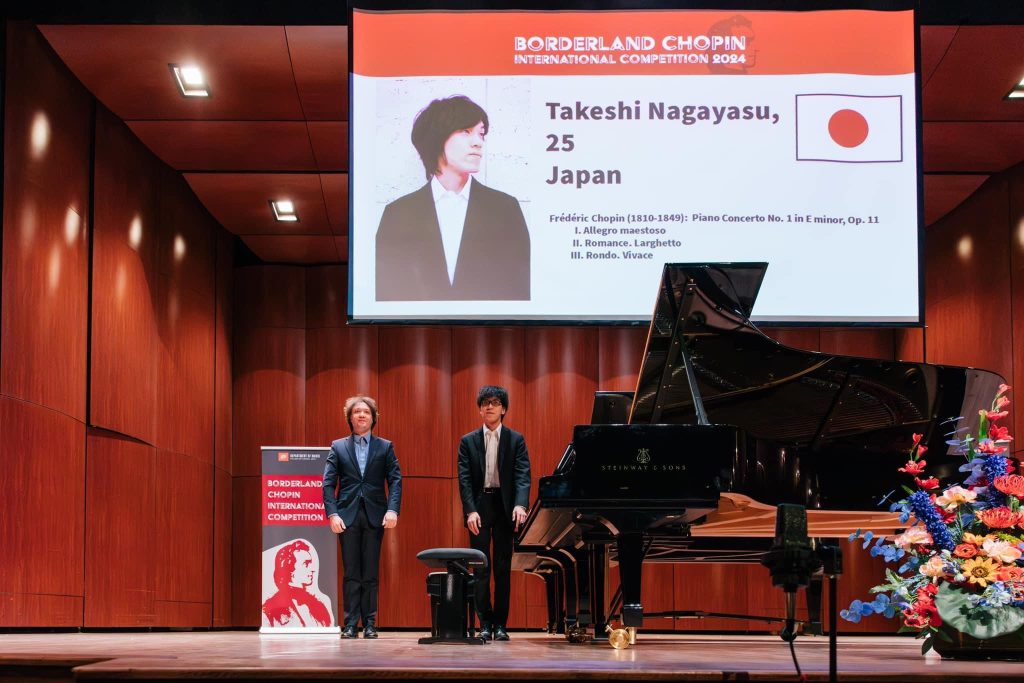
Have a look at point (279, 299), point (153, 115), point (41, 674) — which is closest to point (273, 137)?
point (153, 115)

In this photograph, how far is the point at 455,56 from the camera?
19.1 ft

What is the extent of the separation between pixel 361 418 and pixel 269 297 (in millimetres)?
4442

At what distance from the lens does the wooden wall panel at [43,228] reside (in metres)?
6.07

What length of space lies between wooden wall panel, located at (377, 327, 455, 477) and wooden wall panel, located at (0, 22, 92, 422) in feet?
9.63

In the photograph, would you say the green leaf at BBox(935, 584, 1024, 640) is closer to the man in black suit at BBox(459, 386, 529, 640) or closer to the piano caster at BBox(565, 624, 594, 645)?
the piano caster at BBox(565, 624, 594, 645)

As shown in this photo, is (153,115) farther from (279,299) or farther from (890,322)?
(890,322)

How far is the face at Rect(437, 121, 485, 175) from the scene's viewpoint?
5.71 m

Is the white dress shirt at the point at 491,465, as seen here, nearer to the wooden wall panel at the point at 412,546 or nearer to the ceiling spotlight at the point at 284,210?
the wooden wall panel at the point at 412,546

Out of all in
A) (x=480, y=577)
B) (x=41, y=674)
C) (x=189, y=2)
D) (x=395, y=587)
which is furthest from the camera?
(x=395, y=587)

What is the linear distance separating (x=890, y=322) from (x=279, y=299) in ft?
18.7

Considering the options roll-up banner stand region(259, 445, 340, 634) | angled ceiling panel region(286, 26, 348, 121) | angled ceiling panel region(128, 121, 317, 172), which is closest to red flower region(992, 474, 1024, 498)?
angled ceiling panel region(286, 26, 348, 121)

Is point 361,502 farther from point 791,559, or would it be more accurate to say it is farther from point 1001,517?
point 791,559

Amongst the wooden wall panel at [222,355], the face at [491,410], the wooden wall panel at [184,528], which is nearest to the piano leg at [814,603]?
the face at [491,410]

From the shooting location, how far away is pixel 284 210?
929 cm
